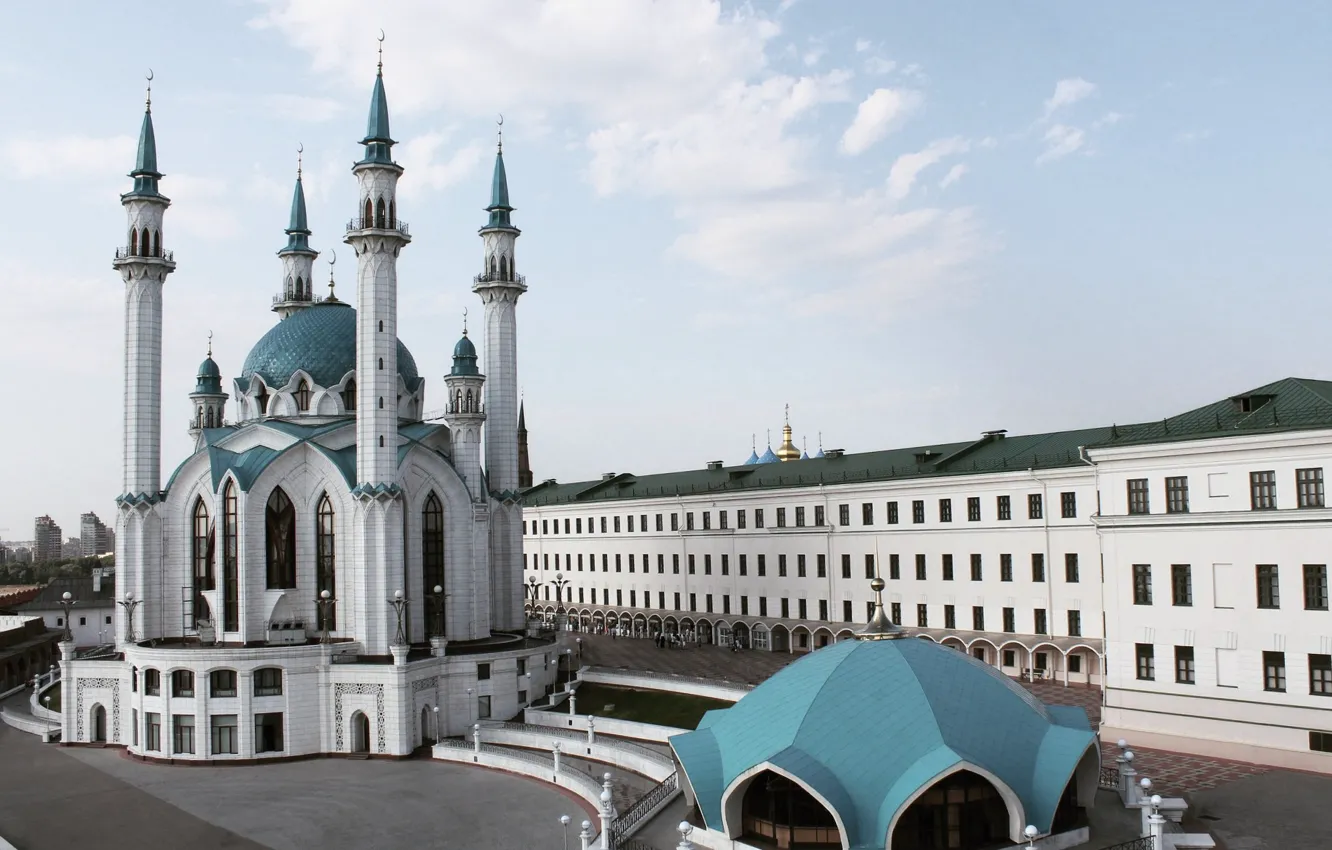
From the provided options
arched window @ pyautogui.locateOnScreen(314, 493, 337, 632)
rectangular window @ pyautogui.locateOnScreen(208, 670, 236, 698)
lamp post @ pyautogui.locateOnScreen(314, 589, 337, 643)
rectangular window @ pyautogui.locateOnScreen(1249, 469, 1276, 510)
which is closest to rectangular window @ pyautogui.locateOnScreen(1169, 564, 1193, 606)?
rectangular window @ pyautogui.locateOnScreen(1249, 469, 1276, 510)

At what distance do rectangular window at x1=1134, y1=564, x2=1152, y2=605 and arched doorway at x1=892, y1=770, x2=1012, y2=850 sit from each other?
14019mm

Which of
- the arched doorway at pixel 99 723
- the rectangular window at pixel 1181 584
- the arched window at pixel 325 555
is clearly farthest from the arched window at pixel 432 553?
the rectangular window at pixel 1181 584

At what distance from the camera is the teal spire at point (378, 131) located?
44.0 m

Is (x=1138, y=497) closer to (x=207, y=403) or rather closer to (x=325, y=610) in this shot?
(x=325, y=610)

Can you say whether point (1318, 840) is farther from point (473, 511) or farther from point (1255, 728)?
point (473, 511)

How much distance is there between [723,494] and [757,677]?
15789mm

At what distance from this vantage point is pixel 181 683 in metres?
38.4

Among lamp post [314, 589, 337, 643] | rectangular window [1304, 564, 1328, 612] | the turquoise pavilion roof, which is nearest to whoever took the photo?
the turquoise pavilion roof

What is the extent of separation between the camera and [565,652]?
50.0 m

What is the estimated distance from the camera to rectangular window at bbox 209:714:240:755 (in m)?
38.0

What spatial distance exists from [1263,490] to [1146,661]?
6377 millimetres

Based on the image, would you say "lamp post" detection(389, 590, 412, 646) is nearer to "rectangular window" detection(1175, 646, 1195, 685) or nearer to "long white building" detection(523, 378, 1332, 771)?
"long white building" detection(523, 378, 1332, 771)

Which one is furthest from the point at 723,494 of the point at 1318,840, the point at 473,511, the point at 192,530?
the point at 1318,840

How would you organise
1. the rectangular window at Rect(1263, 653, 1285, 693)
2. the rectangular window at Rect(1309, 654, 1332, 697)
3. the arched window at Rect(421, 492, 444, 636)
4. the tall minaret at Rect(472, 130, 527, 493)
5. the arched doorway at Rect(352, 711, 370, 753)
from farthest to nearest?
the tall minaret at Rect(472, 130, 527, 493), the arched window at Rect(421, 492, 444, 636), the arched doorway at Rect(352, 711, 370, 753), the rectangular window at Rect(1263, 653, 1285, 693), the rectangular window at Rect(1309, 654, 1332, 697)
